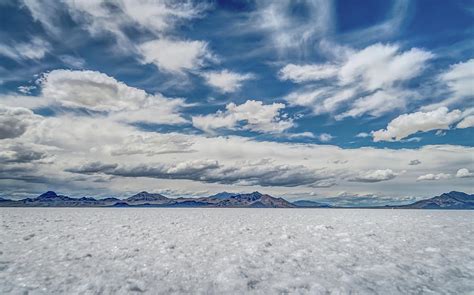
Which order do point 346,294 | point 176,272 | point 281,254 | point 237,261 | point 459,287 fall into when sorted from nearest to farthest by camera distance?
point 346,294 → point 459,287 → point 176,272 → point 237,261 → point 281,254

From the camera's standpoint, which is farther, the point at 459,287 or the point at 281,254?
the point at 281,254

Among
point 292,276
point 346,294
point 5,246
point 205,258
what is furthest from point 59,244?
point 346,294

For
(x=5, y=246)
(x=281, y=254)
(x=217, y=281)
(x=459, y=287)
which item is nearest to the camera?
(x=459, y=287)

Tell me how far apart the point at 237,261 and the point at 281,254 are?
2907mm

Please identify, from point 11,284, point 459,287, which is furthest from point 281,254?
point 11,284

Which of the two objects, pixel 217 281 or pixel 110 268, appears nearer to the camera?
pixel 217 281

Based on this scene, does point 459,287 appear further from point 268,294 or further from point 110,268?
point 110,268

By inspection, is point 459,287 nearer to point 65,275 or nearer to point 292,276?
point 292,276

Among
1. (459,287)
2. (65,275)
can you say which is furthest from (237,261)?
(459,287)

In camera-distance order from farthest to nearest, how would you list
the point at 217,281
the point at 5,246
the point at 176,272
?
1. the point at 5,246
2. the point at 176,272
3. the point at 217,281

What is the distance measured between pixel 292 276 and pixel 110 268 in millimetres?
7671

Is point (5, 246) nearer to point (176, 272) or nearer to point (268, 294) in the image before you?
point (176, 272)

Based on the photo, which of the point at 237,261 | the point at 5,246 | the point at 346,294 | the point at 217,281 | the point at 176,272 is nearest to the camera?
the point at 346,294

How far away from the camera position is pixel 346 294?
10.2 meters
